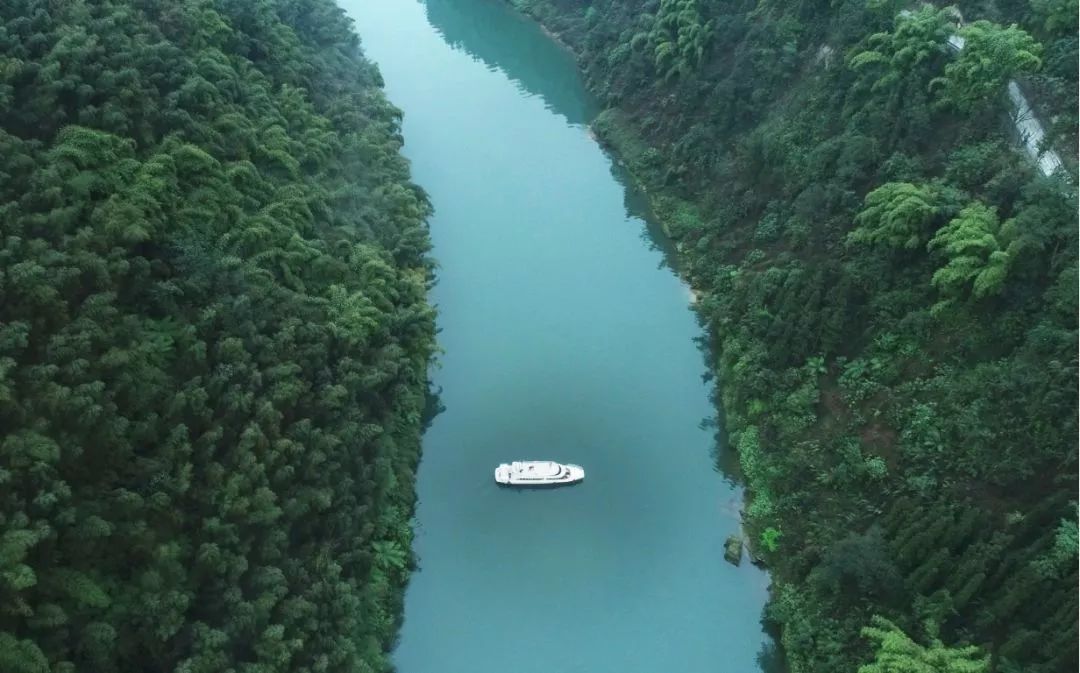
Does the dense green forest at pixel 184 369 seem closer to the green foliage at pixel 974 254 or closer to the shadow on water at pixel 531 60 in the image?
the shadow on water at pixel 531 60

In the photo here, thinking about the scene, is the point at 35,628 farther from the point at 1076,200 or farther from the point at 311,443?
the point at 1076,200

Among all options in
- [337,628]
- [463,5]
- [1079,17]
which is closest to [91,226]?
[337,628]

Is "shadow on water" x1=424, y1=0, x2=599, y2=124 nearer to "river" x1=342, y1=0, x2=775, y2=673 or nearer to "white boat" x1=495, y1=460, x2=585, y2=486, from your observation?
"river" x1=342, y1=0, x2=775, y2=673

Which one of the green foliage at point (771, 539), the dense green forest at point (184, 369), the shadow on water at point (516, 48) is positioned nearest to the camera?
the dense green forest at point (184, 369)

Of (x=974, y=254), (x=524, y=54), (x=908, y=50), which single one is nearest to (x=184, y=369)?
(x=974, y=254)

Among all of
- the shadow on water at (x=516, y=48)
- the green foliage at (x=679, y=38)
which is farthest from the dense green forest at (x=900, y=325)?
the shadow on water at (x=516, y=48)

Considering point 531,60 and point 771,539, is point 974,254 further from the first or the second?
point 531,60

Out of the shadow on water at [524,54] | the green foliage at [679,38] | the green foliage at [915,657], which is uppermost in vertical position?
the shadow on water at [524,54]
